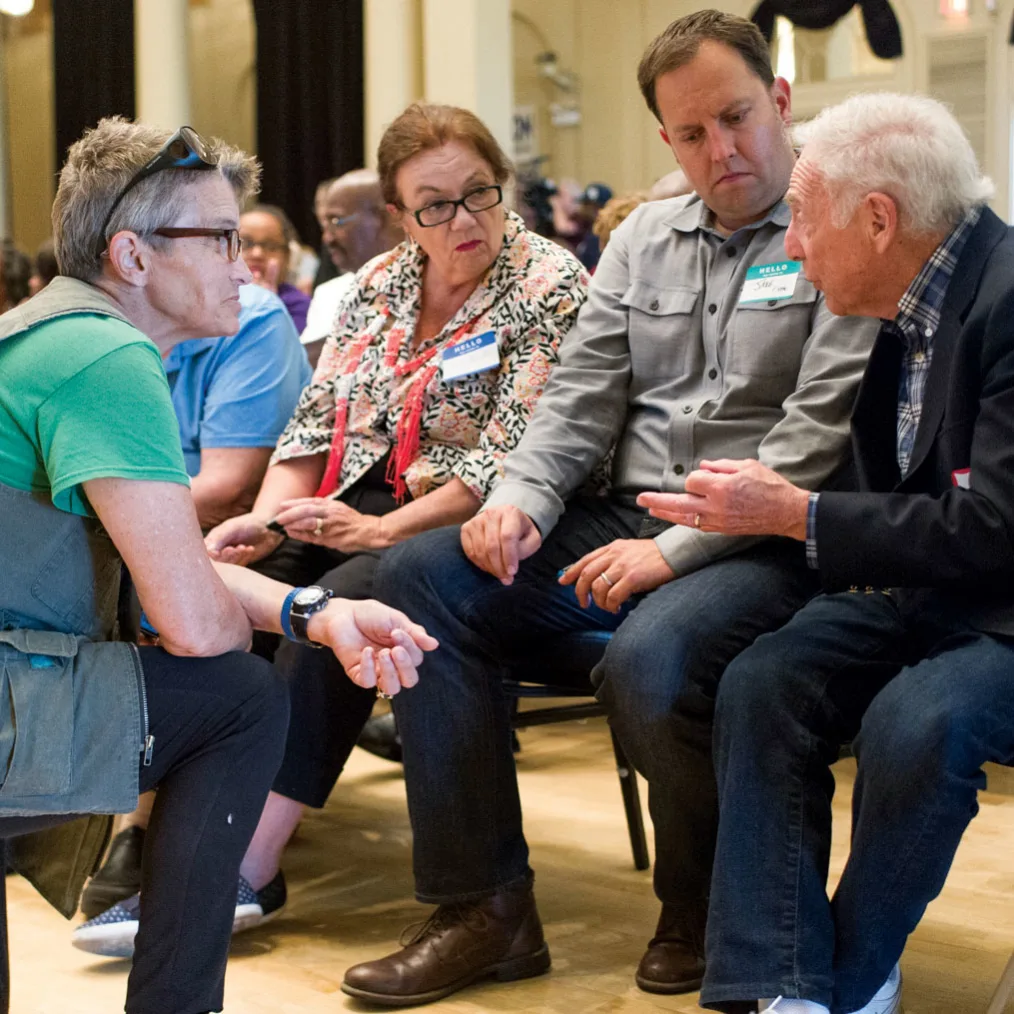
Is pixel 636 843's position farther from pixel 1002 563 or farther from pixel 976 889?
pixel 1002 563

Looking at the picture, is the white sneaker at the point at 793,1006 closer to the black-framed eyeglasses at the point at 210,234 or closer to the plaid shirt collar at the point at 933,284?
the plaid shirt collar at the point at 933,284

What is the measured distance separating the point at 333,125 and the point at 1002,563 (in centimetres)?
672

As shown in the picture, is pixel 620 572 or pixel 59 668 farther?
pixel 620 572

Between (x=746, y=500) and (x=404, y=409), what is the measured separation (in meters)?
0.97

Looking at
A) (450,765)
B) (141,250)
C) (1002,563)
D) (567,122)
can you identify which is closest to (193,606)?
(141,250)

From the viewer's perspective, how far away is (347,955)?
2264 mm

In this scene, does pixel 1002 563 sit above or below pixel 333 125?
below

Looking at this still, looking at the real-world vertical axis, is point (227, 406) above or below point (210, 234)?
below

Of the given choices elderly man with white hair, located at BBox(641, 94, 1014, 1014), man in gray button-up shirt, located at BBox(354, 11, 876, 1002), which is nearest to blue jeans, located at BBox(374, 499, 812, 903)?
man in gray button-up shirt, located at BBox(354, 11, 876, 1002)

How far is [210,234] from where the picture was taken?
1.78m

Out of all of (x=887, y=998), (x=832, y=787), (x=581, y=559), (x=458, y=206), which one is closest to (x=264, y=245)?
(x=458, y=206)

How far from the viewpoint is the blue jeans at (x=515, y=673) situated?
6.23 feet

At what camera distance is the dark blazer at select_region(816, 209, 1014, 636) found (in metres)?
1.64

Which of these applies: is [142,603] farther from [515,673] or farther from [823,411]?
[823,411]
